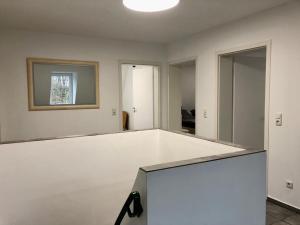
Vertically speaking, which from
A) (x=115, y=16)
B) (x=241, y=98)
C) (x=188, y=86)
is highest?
(x=115, y=16)

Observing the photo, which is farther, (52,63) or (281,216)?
(52,63)

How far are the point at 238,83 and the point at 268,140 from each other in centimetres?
118

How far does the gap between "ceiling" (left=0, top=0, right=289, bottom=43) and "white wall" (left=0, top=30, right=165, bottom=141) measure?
0.65 feet

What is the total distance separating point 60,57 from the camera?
3.98m

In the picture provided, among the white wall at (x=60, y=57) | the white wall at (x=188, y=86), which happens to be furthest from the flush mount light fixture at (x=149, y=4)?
the white wall at (x=188, y=86)

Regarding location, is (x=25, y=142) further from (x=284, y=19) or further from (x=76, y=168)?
(x=284, y=19)

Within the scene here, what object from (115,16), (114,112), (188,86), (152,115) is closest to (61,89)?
(114,112)

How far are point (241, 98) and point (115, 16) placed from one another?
7.51ft

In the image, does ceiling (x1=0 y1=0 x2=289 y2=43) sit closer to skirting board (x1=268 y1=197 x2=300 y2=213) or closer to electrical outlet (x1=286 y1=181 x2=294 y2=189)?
electrical outlet (x1=286 y1=181 x2=294 y2=189)

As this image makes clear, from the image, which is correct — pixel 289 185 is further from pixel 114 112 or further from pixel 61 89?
pixel 61 89

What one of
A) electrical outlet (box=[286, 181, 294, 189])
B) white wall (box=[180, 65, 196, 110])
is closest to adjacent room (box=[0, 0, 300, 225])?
electrical outlet (box=[286, 181, 294, 189])

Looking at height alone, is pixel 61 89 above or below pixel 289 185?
above

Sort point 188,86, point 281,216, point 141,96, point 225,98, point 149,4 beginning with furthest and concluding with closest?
point 188,86
point 141,96
point 225,98
point 281,216
point 149,4

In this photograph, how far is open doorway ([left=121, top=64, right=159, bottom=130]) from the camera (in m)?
5.07
